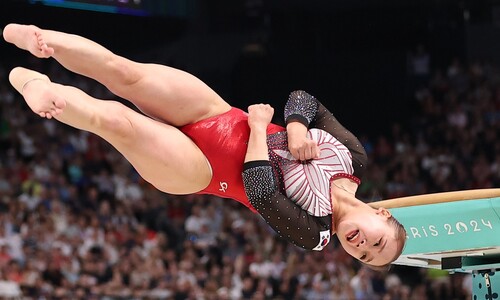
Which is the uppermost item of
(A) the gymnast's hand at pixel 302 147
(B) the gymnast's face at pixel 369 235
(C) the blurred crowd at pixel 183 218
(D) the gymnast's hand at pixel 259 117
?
(C) the blurred crowd at pixel 183 218

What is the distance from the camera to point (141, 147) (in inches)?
143

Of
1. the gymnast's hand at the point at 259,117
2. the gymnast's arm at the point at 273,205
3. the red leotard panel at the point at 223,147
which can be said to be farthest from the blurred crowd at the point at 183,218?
the gymnast's arm at the point at 273,205

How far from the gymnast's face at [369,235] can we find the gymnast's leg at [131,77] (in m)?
0.85

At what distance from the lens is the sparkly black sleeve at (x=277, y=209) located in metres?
3.66

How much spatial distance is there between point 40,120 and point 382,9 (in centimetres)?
541

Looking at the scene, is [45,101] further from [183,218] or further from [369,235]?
[183,218]

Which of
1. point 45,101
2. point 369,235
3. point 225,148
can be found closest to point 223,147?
point 225,148

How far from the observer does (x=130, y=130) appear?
3.55 metres

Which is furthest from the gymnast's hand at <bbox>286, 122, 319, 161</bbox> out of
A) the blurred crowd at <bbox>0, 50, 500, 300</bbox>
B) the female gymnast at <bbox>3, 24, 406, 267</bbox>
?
the blurred crowd at <bbox>0, 50, 500, 300</bbox>

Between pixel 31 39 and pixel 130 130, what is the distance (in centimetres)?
57

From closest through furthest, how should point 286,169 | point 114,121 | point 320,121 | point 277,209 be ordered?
point 114,121 → point 277,209 → point 286,169 → point 320,121

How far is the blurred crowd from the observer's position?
9023 mm

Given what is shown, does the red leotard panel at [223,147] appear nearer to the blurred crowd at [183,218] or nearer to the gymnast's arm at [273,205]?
the gymnast's arm at [273,205]

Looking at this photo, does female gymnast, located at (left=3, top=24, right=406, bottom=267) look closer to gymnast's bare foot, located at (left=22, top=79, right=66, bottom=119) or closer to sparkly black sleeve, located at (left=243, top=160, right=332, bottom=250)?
sparkly black sleeve, located at (left=243, top=160, right=332, bottom=250)
